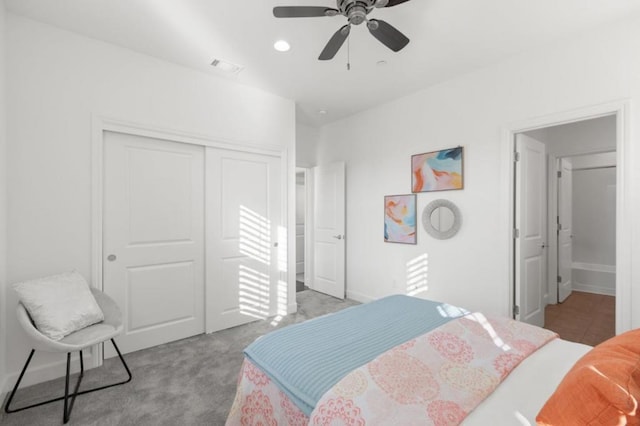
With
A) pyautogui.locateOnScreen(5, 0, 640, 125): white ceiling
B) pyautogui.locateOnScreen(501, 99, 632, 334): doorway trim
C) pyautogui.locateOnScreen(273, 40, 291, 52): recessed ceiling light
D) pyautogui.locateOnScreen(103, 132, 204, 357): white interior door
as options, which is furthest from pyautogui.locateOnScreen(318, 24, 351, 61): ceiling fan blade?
pyautogui.locateOnScreen(501, 99, 632, 334): doorway trim

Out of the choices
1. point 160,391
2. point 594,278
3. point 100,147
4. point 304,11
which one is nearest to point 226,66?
point 100,147

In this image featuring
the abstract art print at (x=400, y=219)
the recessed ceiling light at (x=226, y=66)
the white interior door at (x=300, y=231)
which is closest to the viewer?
the recessed ceiling light at (x=226, y=66)

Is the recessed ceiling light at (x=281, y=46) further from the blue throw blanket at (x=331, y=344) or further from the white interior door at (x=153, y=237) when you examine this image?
the blue throw blanket at (x=331, y=344)

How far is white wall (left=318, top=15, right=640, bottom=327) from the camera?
94.4 inches

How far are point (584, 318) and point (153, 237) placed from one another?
5052 mm

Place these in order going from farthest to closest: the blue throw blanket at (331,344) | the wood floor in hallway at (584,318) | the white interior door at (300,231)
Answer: the white interior door at (300,231), the wood floor in hallway at (584,318), the blue throw blanket at (331,344)

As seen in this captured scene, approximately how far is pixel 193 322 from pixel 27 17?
9.73ft

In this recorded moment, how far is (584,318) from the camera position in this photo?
363 cm

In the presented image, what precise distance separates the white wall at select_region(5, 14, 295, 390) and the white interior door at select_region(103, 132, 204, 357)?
0.63 feet

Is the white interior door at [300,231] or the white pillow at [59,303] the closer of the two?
the white pillow at [59,303]

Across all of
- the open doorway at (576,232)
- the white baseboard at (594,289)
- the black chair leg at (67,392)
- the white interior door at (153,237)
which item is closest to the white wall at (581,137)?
the open doorway at (576,232)

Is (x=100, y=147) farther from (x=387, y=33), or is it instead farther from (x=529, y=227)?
(x=529, y=227)

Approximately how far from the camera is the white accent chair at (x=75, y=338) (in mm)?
1856

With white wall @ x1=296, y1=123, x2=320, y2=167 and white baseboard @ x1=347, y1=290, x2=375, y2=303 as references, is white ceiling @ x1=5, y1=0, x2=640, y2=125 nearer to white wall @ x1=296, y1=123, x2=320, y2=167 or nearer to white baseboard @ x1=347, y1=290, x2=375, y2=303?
white wall @ x1=296, y1=123, x2=320, y2=167
